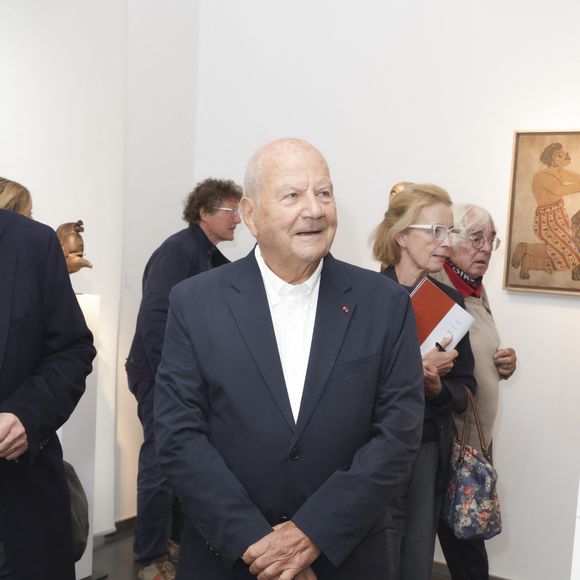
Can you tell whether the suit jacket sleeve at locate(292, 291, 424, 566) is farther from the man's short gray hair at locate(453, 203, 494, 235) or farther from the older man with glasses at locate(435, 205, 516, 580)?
the man's short gray hair at locate(453, 203, 494, 235)

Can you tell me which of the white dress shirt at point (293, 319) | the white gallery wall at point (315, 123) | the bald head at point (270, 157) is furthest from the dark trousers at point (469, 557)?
the bald head at point (270, 157)

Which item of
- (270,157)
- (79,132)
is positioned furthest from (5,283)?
(79,132)

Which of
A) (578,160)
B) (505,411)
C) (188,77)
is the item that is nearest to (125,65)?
(188,77)

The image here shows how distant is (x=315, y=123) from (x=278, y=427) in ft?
11.2

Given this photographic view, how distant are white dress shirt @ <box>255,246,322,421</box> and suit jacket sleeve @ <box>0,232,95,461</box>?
1.86 feet

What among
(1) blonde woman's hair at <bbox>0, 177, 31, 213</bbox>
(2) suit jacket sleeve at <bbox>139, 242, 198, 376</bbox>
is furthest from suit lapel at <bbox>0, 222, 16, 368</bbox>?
(2) suit jacket sleeve at <bbox>139, 242, 198, 376</bbox>

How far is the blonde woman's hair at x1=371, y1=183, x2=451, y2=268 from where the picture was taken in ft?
9.52

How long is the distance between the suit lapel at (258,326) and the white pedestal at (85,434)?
6.68ft

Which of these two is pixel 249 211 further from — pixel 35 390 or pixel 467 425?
pixel 467 425

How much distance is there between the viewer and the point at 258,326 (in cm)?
195

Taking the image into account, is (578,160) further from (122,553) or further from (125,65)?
(122,553)

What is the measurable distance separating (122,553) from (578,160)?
3.28 m

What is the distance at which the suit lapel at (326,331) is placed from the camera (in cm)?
189

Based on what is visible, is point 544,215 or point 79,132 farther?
point 79,132
